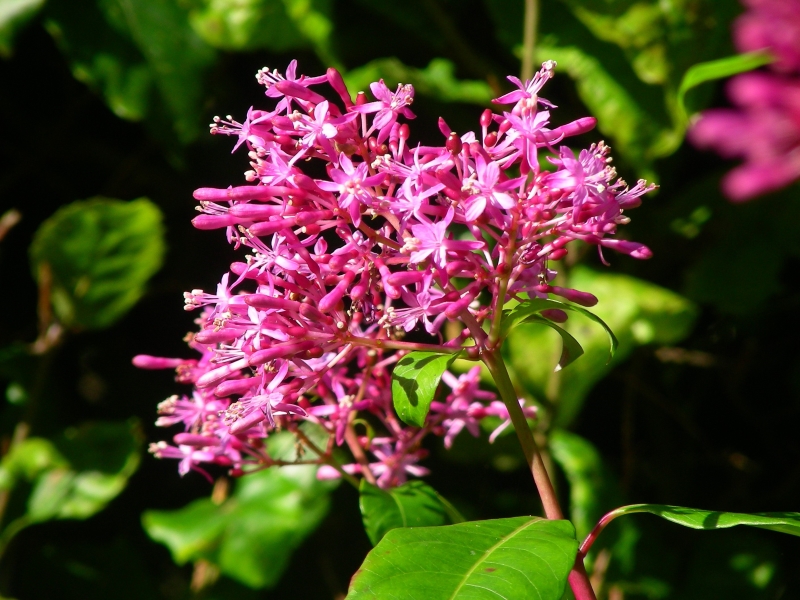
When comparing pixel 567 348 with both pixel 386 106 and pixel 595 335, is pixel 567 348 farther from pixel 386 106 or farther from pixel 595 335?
pixel 595 335

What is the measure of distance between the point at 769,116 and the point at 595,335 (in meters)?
1.12

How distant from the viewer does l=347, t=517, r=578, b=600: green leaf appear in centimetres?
65

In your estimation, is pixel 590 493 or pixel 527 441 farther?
pixel 590 493

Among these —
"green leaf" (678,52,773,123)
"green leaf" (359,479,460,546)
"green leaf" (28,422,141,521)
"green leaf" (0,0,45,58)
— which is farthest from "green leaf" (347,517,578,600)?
"green leaf" (0,0,45,58)

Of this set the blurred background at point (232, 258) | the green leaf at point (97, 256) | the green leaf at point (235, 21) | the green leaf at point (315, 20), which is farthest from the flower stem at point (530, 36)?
the green leaf at point (97, 256)

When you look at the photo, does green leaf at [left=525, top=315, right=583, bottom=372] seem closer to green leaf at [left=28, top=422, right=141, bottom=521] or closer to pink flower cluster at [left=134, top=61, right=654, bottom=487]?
pink flower cluster at [left=134, top=61, right=654, bottom=487]

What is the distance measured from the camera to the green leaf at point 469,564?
25.6 inches

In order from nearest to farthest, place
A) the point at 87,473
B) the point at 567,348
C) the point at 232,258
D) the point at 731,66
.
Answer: the point at 567,348, the point at 731,66, the point at 87,473, the point at 232,258

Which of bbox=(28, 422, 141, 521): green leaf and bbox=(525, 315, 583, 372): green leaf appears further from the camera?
bbox=(28, 422, 141, 521): green leaf

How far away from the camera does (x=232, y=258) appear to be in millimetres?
1869

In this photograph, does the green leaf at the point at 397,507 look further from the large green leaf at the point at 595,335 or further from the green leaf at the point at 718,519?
the large green leaf at the point at 595,335

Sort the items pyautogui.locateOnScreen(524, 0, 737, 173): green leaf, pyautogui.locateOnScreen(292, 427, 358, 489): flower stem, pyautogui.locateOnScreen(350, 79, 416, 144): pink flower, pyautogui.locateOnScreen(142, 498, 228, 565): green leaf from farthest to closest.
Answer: pyautogui.locateOnScreen(524, 0, 737, 173): green leaf
pyautogui.locateOnScreen(142, 498, 228, 565): green leaf
pyautogui.locateOnScreen(292, 427, 358, 489): flower stem
pyautogui.locateOnScreen(350, 79, 416, 144): pink flower

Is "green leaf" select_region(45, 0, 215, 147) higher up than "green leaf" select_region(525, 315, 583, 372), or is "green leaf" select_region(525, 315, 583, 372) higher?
"green leaf" select_region(45, 0, 215, 147)

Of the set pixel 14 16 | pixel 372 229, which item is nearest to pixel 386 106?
pixel 372 229
